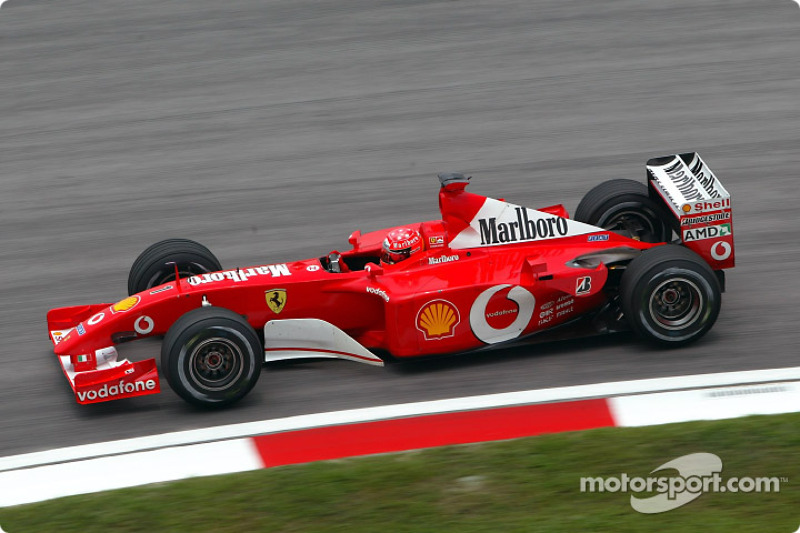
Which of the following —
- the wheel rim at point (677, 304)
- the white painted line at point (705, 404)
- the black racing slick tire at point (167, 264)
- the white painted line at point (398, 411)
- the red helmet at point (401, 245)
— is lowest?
the white painted line at point (705, 404)

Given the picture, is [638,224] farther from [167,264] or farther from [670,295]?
[167,264]

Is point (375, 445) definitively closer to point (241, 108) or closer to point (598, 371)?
point (598, 371)

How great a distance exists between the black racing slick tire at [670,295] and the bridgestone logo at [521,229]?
0.68 metres

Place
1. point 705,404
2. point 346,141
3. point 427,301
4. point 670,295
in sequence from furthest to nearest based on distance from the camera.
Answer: point 346,141 → point 670,295 → point 427,301 → point 705,404

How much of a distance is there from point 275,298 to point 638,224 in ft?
10.5

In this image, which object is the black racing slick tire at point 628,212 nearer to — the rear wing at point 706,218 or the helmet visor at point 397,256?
the rear wing at point 706,218

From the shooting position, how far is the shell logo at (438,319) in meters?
8.09

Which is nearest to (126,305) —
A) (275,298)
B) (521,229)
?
(275,298)

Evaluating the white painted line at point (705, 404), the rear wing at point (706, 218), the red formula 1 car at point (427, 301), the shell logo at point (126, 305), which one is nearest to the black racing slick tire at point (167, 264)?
the red formula 1 car at point (427, 301)

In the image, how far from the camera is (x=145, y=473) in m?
7.18

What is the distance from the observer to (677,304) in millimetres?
8281

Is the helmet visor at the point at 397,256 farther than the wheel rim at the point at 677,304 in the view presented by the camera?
Yes

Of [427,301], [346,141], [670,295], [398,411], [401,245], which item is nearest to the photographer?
[398,411]

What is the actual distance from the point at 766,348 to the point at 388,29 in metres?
9.08
